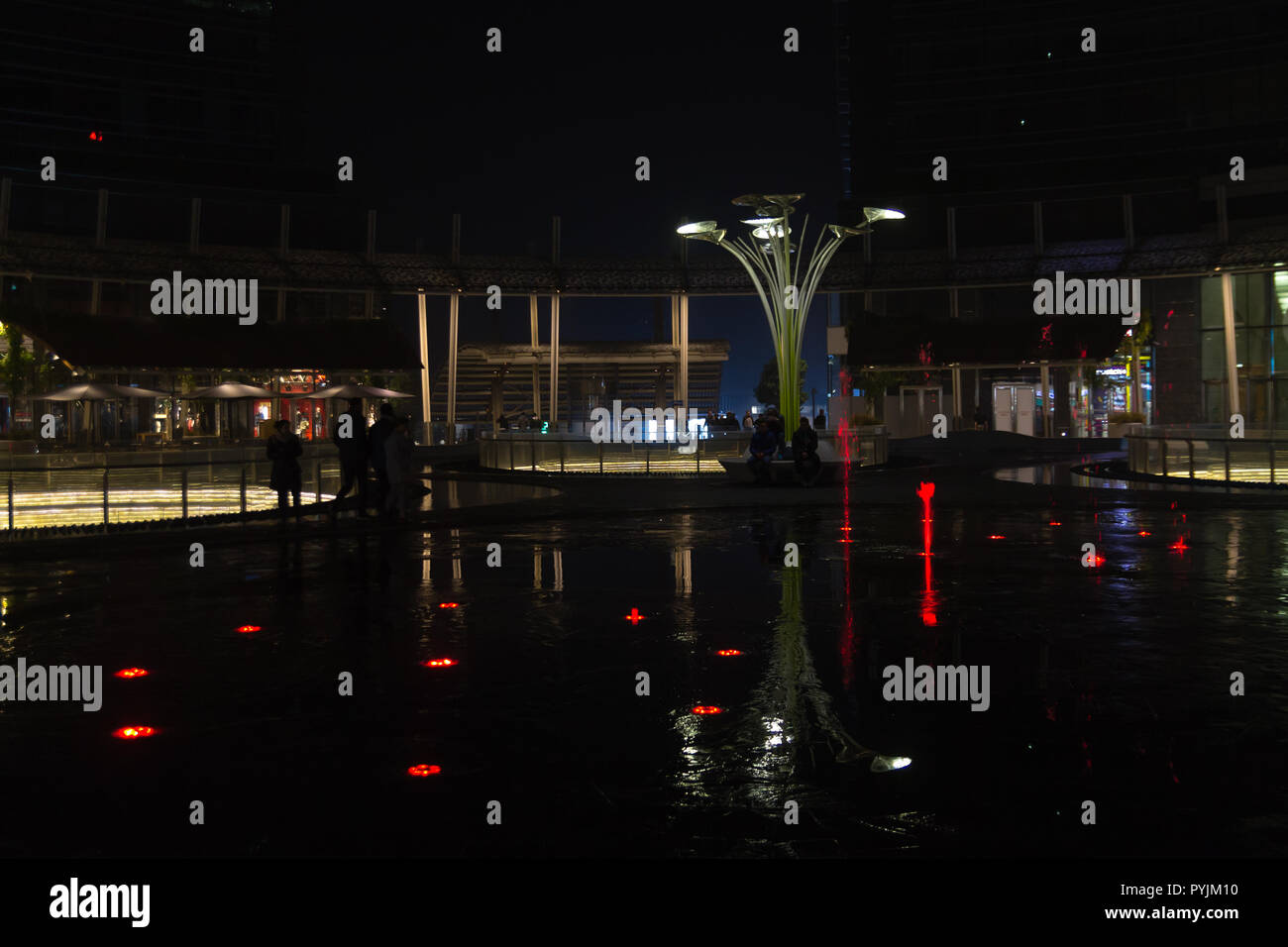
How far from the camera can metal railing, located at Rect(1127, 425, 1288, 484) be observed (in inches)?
910

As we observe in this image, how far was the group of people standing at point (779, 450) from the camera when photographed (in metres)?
23.9

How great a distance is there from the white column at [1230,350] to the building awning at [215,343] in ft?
106

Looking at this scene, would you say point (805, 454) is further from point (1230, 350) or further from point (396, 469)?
point (1230, 350)

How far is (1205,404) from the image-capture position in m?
52.6

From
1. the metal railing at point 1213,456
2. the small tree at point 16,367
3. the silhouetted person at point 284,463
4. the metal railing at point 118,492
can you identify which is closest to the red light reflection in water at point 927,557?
the metal railing at point 1213,456

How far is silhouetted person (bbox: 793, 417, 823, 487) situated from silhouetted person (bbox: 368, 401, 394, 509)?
27.8 ft

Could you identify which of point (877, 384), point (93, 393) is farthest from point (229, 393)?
point (877, 384)

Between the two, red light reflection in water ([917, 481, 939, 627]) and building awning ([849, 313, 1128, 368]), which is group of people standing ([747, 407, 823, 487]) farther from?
building awning ([849, 313, 1128, 368])

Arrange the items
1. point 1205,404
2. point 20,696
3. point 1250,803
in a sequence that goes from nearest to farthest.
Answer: point 1250,803, point 20,696, point 1205,404

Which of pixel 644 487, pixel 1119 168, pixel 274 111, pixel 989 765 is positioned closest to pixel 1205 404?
pixel 1119 168

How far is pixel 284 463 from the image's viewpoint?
1777 cm

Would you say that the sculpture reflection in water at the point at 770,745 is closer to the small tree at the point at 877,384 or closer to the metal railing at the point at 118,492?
the metal railing at the point at 118,492

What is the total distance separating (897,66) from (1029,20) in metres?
6.68

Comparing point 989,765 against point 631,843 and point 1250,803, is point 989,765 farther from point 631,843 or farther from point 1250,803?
point 631,843
